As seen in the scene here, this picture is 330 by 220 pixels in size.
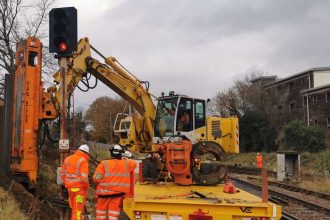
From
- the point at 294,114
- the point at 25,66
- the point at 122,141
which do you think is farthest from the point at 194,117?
the point at 294,114

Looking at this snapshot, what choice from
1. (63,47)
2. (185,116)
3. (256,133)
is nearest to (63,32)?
(63,47)

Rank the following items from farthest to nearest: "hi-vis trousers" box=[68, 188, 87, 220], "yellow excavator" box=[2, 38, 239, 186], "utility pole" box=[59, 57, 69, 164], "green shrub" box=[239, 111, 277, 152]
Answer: "green shrub" box=[239, 111, 277, 152] → "yellow excavator" box=[2, 38, 239, 186] → "utility pole" box=[59, 57, 69, 164] → "hi-vis trousers" box=[68, 188, 87, 220]

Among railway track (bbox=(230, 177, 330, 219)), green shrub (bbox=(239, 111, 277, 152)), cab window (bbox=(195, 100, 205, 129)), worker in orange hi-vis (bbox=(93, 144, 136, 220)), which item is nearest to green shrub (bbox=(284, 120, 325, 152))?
green shrub (bbox=(239, 111, 277, 152))

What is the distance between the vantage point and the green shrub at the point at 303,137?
4003 cm

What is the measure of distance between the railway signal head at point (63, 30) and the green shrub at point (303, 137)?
34.7m

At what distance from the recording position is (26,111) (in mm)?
9648

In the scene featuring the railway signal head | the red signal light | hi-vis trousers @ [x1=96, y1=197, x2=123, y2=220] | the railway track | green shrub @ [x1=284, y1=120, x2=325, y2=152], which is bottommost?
the railway track

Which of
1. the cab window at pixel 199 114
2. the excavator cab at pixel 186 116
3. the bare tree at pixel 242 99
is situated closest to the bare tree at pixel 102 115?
the bare tree at pixel 242 99

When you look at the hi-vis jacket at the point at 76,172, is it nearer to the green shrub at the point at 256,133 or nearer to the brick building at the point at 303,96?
the brick building at the point at 303,96

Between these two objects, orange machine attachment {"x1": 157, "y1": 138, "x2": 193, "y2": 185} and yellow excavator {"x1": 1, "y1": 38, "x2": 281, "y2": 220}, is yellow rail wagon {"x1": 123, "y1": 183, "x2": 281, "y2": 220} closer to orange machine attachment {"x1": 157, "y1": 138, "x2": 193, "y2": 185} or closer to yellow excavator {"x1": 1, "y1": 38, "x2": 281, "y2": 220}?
yellow excavator {"x1": 1, "y1": 38, "x2": 281, "y2": 220}

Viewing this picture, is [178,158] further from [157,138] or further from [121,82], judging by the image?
[121,82]

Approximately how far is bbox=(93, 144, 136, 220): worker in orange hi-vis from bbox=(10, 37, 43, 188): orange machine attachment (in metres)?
2.21

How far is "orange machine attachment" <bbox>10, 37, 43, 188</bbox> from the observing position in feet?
31.2

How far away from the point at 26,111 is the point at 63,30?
2.06m
